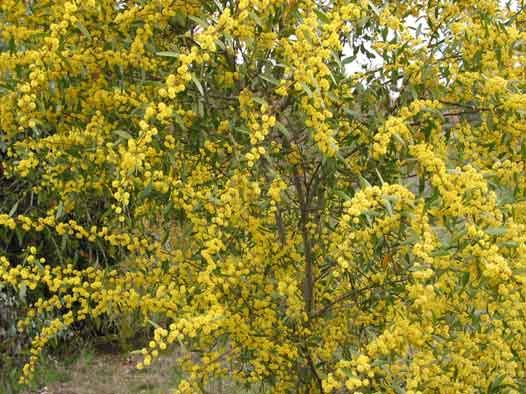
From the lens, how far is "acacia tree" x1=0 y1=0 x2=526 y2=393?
7.53ft

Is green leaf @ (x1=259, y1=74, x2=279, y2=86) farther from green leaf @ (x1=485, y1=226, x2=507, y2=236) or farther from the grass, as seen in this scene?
the grass

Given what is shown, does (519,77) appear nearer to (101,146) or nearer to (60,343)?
(101,146)

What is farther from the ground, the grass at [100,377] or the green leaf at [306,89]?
the green leaf at [306,89]

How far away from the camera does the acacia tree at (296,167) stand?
2295mm

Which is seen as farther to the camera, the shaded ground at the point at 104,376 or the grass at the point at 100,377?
the shaded ground at the point at 104,376

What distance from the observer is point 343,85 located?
111 inches

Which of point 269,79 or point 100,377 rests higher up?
point 269,79

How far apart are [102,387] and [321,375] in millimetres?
3867

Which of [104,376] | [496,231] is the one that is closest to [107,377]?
[104,376]

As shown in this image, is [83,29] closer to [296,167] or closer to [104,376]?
[296,167]

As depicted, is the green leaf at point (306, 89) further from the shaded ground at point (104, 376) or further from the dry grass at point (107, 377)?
the shaded ground at point (104, 376)

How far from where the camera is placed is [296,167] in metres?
3.00

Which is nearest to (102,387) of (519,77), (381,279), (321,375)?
(321,375)

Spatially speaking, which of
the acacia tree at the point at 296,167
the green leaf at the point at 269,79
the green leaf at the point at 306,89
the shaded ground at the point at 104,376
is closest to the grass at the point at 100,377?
the shaded ground at the point at 104,376
